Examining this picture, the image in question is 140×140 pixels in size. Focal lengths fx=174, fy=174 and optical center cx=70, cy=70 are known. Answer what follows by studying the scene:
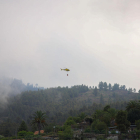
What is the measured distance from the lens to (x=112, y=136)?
1319 inches

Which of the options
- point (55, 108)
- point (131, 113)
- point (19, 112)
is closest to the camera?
point (131, 113)

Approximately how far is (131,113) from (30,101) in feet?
514

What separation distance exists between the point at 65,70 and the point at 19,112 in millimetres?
132090

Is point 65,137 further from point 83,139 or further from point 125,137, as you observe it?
point 125,137

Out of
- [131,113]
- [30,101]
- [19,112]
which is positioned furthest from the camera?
[30,101]

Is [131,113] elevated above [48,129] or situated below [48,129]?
above

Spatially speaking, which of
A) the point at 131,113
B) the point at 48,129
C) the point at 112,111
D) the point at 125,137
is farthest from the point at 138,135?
the point at 48,129

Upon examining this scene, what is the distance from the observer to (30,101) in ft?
637

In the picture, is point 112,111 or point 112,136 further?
point 112,111

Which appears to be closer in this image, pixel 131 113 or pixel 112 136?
pixel 112 136

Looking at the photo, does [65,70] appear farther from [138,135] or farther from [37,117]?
[138,135]

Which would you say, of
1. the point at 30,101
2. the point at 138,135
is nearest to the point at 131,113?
the point at 138,135

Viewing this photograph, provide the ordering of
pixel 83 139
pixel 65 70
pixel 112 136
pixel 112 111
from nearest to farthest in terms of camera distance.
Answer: pixel 83 139, pixel 112 136, pixel 65 70, pixel 112 111

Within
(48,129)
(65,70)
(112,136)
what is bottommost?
(48,129)
